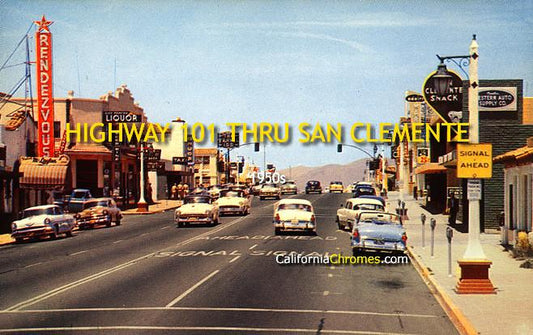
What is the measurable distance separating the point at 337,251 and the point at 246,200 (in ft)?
76.4

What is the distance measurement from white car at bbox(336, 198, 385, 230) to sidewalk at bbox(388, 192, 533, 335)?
4.47m

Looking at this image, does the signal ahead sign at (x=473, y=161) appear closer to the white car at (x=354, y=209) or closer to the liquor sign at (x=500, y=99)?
the white car at (x=354, y=209)

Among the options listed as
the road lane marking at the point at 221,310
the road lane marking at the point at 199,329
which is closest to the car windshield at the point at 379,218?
the road lane marking at the point at 221,310

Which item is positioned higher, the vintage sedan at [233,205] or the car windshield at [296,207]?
the car windshield at [296,207]

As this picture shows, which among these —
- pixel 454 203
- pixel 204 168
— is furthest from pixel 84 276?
pixel 204 168

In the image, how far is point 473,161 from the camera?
1562 cm

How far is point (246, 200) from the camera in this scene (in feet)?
157

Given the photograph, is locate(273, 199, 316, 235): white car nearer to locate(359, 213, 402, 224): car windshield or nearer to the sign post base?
locate(359, 213, 402, 224): car windshield

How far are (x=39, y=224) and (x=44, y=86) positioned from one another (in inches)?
706

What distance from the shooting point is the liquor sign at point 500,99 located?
37906 mm

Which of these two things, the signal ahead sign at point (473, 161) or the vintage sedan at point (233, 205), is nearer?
the signal ahead sign at point (473, 161)

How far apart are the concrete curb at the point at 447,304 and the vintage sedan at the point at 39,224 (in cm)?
1807

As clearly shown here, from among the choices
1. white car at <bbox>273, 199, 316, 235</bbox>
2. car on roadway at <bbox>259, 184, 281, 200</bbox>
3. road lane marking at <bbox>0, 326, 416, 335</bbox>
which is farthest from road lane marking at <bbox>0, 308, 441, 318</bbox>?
car on roadway at <bbox>259, 184, 281, 200</bbox>

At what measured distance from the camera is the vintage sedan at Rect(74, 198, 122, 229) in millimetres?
40188
